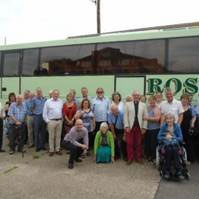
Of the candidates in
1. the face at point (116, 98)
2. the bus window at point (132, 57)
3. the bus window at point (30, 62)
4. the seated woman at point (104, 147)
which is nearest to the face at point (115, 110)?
the face at point (116, 98)

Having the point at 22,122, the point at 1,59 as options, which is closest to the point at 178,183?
the point at 22,122

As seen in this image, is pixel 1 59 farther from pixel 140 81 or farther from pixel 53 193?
pixel 53 193

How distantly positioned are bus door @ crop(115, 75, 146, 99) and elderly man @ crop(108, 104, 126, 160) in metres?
1.85

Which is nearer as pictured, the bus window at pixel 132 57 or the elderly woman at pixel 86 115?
the elderly woman at pixel 86 115

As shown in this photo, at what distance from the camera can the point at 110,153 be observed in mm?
7656

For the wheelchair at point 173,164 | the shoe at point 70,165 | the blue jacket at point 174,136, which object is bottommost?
the shoe at point 70,165

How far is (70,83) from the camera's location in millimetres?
10883

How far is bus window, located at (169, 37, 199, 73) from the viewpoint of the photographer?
8953mm

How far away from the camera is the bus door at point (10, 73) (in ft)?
39.8

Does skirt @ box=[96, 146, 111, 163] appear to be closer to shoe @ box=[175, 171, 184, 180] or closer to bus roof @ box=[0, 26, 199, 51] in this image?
shoe @ box=[175, 171, 184, 180]

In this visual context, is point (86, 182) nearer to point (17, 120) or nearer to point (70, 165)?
point (70, 165)

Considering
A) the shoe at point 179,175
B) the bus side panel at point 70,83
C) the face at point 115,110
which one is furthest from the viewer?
the bus side panel at point 70,83

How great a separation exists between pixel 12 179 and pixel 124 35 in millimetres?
5858

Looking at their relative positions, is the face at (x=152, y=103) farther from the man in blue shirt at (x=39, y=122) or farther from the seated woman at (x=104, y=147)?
the man in blue shirt at (x=39, y=122)
